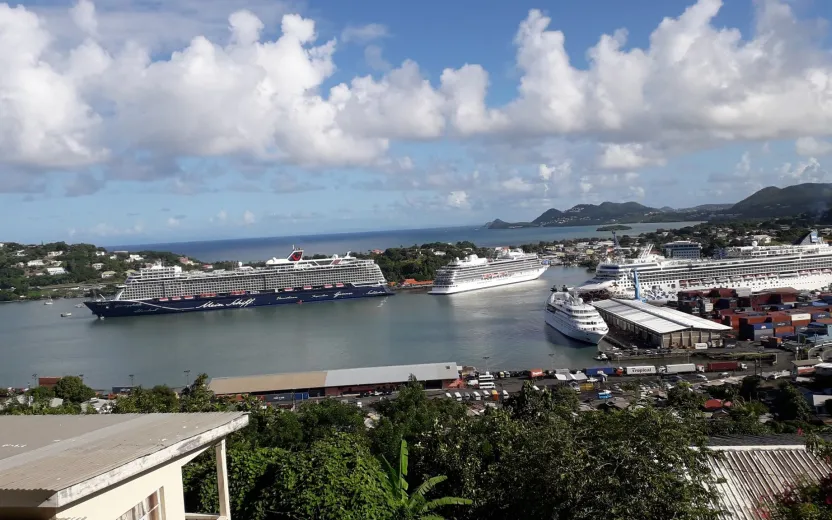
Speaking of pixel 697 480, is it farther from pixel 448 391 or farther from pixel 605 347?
pixel 605 347

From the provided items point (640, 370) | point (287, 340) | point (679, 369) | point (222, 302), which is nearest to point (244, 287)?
point (222, 302)

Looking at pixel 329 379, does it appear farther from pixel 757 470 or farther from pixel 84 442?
pixel 84 442

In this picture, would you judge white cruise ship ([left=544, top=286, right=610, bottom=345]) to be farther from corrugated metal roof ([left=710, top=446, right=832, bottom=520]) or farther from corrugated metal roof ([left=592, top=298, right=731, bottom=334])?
corrugated metal roof ([left=710, top=446, right=832, bottom=520])

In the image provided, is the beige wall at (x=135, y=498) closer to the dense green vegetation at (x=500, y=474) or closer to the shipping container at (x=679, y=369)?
the dense green vegetation at (x=500, y=474)

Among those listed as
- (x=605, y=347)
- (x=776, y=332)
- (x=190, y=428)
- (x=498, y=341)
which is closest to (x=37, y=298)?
(x=498, y=341)

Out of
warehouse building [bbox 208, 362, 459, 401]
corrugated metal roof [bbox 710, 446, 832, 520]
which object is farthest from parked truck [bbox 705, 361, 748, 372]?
corrugated metal roof [bbox 710, 446, 832, 520]
